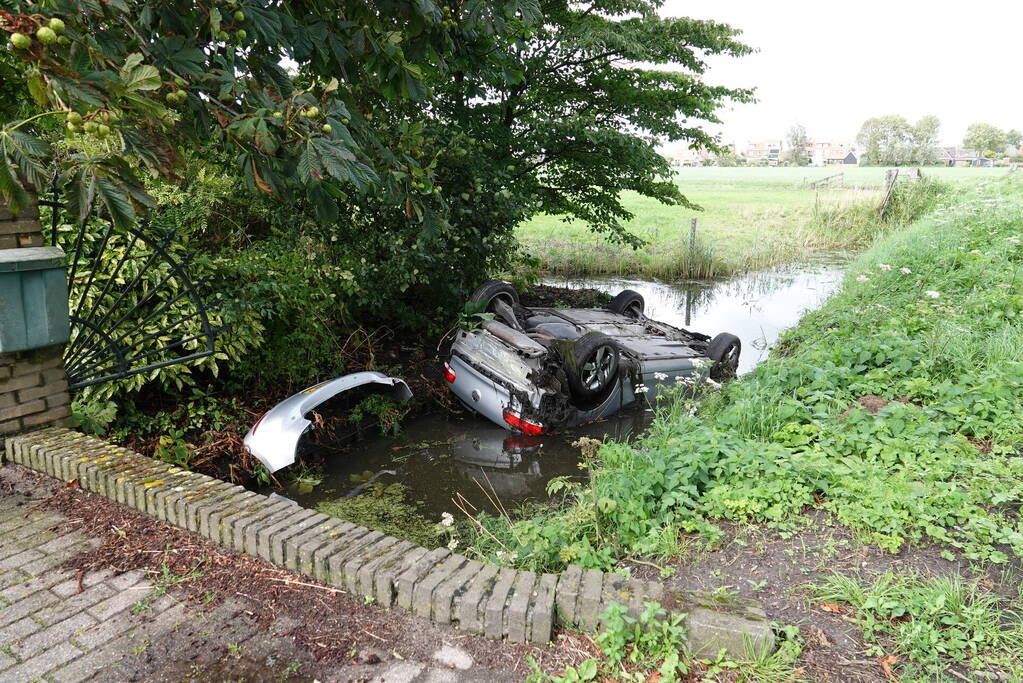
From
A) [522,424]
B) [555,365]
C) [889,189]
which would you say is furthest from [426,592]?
[889,189]

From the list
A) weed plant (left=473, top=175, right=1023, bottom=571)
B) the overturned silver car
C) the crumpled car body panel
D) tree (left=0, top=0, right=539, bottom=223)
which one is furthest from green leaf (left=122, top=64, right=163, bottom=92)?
the overturned silver car

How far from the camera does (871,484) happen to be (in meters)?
3.54

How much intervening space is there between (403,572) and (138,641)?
3.51 feet

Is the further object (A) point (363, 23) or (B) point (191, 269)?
(B) point (191, 269)

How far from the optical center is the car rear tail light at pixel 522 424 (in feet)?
22.1

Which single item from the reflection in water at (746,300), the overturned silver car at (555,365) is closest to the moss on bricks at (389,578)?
the overturned silver car at (555,365)

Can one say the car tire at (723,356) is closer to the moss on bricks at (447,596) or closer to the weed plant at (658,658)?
the weed plant at (658,658)

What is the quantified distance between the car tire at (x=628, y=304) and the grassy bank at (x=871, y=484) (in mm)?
3898

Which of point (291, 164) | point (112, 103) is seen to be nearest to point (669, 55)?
point (291, 164)

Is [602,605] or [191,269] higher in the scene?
[191,269]

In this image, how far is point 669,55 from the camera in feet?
34.5

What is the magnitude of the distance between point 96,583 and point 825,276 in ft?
54.7

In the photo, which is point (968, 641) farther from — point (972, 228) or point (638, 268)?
point (638, 268)

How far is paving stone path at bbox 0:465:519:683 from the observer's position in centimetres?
245
